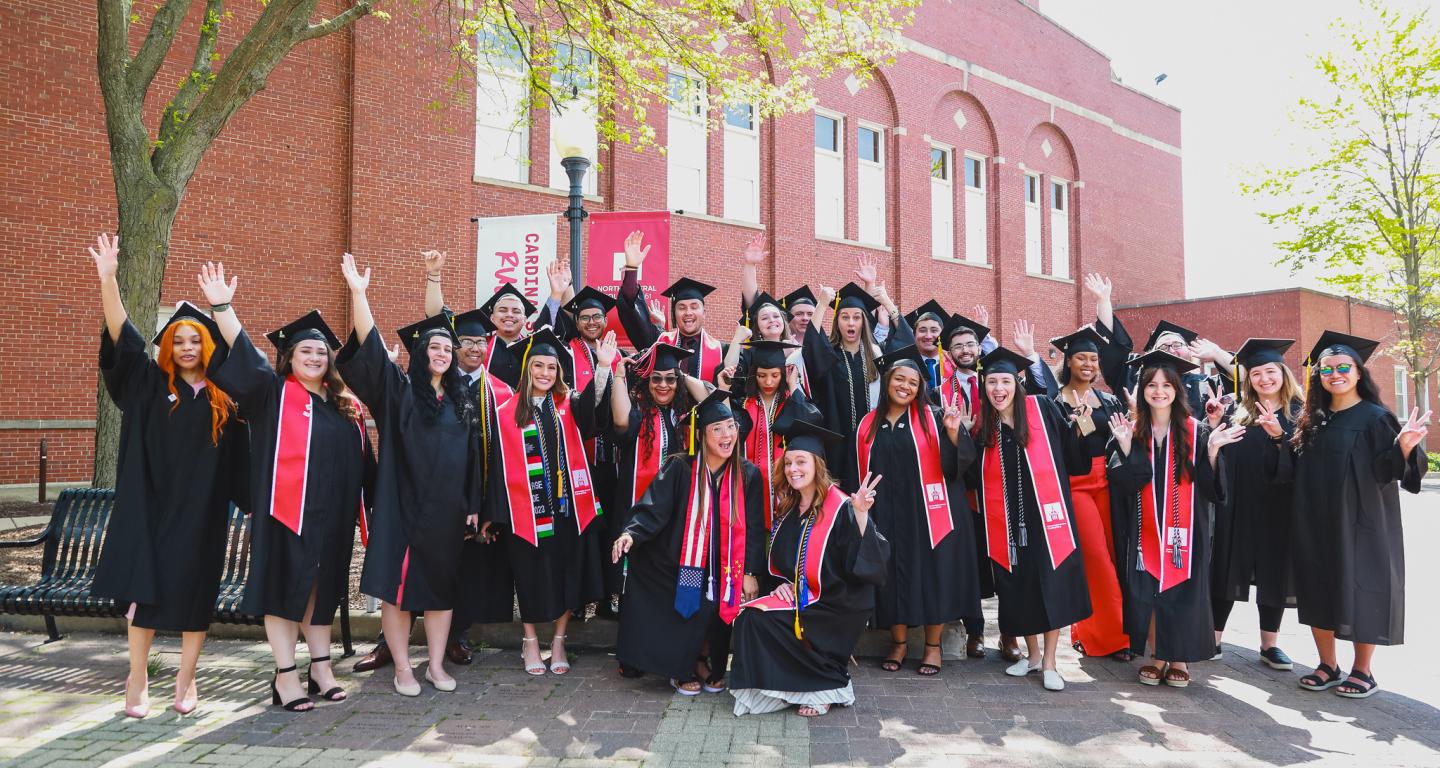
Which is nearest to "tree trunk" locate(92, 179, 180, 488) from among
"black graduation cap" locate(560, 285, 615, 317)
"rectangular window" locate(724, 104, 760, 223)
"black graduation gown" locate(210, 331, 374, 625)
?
"black graduation cap" locate(560, 285, 615, 317)

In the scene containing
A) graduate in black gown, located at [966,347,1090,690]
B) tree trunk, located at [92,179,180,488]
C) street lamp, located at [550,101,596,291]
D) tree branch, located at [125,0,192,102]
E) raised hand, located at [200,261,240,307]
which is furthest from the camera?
street lamp, located at [550,101,596,291]

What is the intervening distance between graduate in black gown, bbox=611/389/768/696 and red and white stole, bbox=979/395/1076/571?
1373 millimetres

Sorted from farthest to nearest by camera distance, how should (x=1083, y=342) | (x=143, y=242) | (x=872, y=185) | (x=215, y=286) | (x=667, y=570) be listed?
1. (x=872, y=185)
2. (x=143, y=242)
3. (x=1083, y=342)
4. (x=667, y=570)
5. (x=215, y=286)

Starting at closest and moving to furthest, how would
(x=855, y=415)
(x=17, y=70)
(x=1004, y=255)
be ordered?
(x=855, y=415)
(x=17, y=70)
(x=1004, y=255)

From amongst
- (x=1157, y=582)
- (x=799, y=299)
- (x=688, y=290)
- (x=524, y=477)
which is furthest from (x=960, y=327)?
(x=524, y=477)

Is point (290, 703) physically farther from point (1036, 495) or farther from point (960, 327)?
point (960, 327)

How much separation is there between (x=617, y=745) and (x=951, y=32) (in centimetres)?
2066

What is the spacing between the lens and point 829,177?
1906 centimetres

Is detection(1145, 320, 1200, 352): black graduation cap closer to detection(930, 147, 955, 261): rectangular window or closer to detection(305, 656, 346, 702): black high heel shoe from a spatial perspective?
detection(305, 656, 346, 702): black high heel shoe

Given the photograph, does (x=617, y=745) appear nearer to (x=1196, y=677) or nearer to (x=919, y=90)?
(x=1196, y=677)

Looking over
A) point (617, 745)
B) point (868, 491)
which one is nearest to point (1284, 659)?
point (868, 491)

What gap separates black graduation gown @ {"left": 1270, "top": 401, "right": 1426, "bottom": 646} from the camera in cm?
463

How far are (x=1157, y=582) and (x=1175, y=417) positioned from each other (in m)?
0.91

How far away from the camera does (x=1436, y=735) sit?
4133 millimetres
